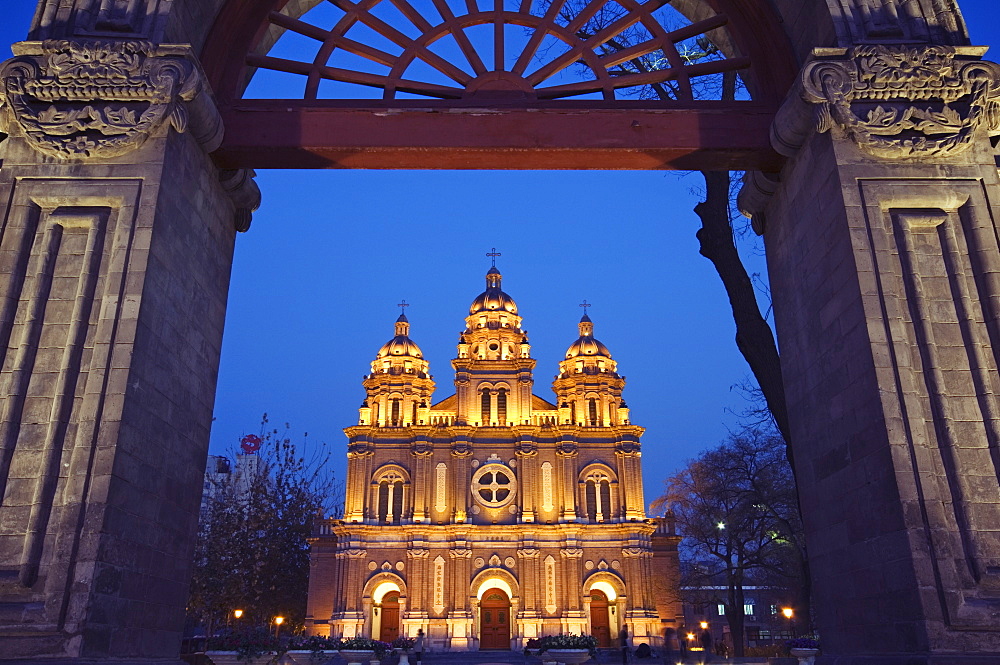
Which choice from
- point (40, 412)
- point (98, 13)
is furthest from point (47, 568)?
point (98, 13)

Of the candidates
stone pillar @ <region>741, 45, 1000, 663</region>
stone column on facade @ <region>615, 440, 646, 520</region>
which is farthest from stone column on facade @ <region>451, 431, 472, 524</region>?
stone pillar @ <region>741, 45, 1000, 663</region>

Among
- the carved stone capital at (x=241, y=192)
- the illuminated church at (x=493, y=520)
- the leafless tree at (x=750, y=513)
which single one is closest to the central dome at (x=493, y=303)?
the illuminated church at (x=493, y=520)

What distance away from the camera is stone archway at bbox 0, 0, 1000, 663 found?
22.7 feet

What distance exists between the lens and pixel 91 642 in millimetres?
6762

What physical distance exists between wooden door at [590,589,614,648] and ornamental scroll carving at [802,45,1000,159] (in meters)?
52.6

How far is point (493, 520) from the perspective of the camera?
59.7 metres

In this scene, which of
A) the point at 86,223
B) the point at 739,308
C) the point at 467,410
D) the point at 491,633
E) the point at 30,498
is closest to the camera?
the point at 30,498

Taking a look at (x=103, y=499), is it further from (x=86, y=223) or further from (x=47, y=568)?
(x=86, y=223)

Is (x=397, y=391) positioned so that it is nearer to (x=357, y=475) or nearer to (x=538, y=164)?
(x=357, y=475)

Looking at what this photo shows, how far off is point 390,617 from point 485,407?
652 inches

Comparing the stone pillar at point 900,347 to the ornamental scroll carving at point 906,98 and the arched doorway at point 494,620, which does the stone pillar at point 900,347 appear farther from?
the arched doorway at point 494,620

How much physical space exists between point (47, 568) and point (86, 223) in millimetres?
3269

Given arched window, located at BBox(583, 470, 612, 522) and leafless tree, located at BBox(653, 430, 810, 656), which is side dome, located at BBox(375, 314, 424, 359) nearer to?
arched window, located at BBox(583, 470, 612, 522)

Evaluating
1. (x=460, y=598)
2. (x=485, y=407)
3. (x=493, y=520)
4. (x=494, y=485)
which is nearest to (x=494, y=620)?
(x=460, y=598)
